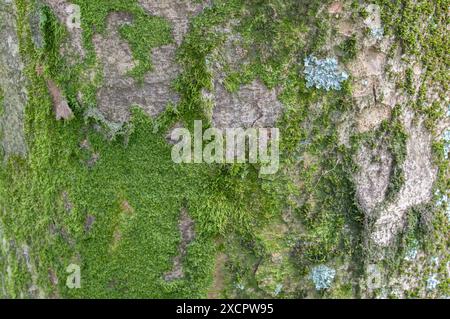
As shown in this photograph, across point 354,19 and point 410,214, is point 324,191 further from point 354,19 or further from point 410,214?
point 354,19

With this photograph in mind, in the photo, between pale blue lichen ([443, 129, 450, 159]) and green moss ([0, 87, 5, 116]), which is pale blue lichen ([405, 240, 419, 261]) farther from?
green moss ([0, 87, 5, 116])

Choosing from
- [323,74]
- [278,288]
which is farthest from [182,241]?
[323,74]

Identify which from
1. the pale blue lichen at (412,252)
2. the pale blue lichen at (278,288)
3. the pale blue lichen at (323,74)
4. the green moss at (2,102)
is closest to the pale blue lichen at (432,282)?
the pale blue lichen at (412,252)

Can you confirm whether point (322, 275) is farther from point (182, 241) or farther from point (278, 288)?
point (182, 241)

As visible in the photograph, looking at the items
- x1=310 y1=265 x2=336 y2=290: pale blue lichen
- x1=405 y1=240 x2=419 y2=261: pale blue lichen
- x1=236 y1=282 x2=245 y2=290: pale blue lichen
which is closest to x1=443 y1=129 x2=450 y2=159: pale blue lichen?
x1=405 y1=240 x2=419 y2=261: pale blue lichen

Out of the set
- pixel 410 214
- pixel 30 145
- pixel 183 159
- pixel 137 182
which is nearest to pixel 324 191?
pixel 410 214

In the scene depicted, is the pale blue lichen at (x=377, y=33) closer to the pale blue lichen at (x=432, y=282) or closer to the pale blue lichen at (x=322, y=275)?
the pale blue lichen at (x=322, y=275)

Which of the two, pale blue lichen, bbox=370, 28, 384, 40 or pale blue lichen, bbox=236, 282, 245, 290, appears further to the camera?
pale blue lichen, bbox=236, 282, 245, 290
